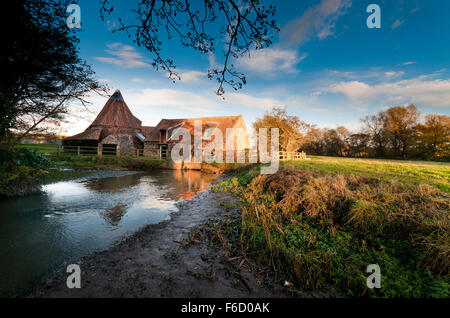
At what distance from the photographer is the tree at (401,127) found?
115 ft

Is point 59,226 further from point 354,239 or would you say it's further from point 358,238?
point 358,238

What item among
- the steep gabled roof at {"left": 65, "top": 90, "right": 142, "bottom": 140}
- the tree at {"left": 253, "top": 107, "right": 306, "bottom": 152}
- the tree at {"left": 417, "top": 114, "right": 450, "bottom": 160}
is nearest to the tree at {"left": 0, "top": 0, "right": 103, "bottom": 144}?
the steep gabled roof at {"left": 65, "top": 90, "right": 142, "bottom": 140}

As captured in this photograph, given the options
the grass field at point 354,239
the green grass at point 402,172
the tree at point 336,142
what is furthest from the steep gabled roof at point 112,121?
the tree at point 336,142

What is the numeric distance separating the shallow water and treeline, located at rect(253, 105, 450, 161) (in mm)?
28110

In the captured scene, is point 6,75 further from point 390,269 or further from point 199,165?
point 199,165

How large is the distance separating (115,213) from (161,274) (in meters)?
4.31

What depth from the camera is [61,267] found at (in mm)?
3092

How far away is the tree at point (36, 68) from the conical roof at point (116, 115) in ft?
72.9

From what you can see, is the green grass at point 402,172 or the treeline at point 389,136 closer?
the green grass at point 402,172

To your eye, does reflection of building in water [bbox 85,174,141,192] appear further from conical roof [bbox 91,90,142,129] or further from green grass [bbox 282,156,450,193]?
conical roof [bbox 91,90,142,129]

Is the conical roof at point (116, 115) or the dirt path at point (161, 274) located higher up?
the conical roof at point (116, 115)

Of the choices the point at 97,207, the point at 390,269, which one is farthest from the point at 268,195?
the point at 97,207

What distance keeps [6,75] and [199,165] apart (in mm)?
17757

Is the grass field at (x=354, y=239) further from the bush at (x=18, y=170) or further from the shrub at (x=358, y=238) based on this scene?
the bush at (x=18, y=170)
